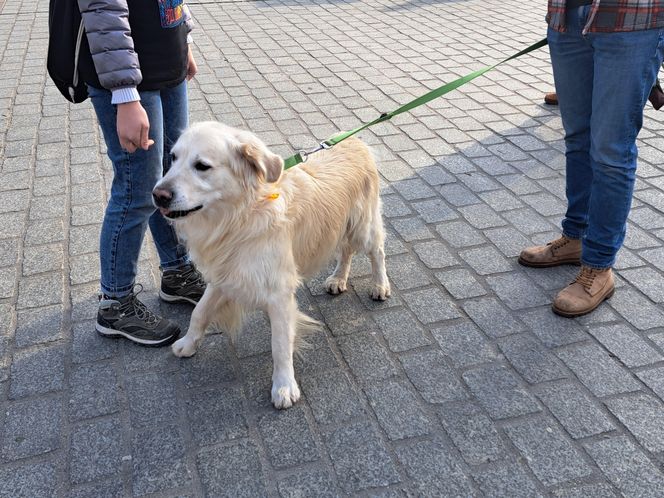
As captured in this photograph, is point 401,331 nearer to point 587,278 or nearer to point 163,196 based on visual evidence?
point 587,278

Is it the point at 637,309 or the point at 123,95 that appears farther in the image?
the point at 637,309

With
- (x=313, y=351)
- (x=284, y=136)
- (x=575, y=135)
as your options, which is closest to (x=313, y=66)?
(x=284, y=136)

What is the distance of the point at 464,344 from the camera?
3418mm

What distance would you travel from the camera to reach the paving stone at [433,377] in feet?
10.1

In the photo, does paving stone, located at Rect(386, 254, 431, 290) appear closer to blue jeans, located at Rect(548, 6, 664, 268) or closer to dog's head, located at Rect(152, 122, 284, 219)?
blue jeans, located at Rect(548, 6, 664, 268)

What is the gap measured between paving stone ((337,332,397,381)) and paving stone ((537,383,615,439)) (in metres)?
0.79

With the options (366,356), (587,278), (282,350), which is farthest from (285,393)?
(587,278)

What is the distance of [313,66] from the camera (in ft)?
26.7

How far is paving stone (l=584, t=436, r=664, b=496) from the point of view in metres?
2.57

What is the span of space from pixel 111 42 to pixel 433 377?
2.19 m

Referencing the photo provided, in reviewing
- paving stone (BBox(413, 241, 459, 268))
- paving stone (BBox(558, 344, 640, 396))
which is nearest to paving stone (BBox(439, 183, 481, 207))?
paving stone (BBox(413, 241, 459, 268))

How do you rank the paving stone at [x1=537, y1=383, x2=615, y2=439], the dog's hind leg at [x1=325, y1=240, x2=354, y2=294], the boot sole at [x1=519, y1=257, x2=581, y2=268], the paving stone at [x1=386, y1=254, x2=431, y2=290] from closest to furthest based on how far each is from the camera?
1. the paving stone at [x1=537, y1=383, x2=615, y2=439]
2. the dog's hind leg at [x1=325, y1=240, x2=354, y2=294]
3. the paving stone at [x1=386, y1=254, x2=431, y2=290]
4. the boot sole at [x1=519, y1=257, x2=581, y2=268]

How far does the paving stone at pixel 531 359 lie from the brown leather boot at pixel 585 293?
310 millimetres

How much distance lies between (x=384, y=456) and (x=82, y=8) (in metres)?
2.29
